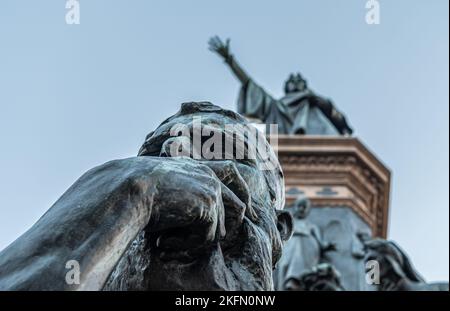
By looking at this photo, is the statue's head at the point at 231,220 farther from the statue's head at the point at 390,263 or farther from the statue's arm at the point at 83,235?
the statue's head at the point at 390,263

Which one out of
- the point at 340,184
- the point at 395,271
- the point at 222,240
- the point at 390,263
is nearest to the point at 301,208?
the point at 340,184

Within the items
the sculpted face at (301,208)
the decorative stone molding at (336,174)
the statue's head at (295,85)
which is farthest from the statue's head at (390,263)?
the statue's head at (295,85)

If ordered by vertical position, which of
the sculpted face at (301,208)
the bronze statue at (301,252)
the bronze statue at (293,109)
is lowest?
the bronze statue at (301,252)

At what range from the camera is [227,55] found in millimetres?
18391

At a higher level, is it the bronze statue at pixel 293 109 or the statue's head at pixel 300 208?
the bronze statue at pixel 293 109

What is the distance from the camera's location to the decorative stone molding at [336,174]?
1422cm

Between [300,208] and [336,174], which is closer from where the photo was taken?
[300,208]

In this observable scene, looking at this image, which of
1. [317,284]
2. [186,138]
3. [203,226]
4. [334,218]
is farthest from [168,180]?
[334,218]

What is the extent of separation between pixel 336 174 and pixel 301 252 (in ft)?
7.33

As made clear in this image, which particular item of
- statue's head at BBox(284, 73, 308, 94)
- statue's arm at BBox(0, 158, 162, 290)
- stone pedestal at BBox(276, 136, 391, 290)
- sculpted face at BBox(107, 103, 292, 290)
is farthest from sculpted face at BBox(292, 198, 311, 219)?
statue's arm at BBox(0, 158, 162, 290)

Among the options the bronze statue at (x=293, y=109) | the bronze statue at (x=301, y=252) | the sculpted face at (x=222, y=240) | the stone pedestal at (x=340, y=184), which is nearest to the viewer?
the sculpted face at (x=222, y=240)

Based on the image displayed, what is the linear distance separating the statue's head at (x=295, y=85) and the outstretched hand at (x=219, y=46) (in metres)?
0.91

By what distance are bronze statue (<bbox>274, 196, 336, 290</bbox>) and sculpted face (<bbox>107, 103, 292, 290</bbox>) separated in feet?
27.0

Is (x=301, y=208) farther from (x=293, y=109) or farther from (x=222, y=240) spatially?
(x=222, y=240)
